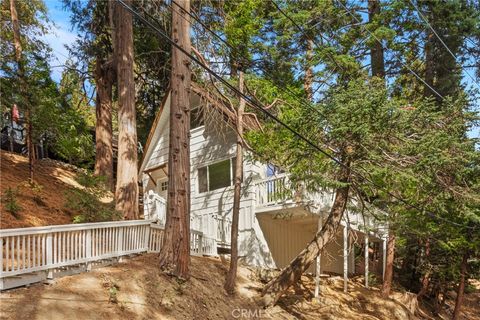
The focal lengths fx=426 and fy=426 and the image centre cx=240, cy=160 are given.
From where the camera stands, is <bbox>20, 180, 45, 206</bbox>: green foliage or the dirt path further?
<bbox>20, 180, 45, 206</bbox>: green foliage

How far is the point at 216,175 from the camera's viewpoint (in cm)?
1595

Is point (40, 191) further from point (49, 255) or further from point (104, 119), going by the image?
point (49, 255)

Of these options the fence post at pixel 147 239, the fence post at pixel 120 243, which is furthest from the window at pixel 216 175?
the fence post at pixel 120 243

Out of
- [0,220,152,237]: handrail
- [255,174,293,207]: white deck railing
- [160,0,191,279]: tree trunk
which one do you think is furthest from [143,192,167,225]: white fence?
[160,0,191,279]: tree trunk

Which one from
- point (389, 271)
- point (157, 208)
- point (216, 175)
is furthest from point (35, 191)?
point (389, 271)

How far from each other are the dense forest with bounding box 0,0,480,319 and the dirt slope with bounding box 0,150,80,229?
1.13m

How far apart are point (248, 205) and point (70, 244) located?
7.60m

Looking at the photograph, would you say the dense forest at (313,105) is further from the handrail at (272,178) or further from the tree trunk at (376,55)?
the handrail at (272,178)

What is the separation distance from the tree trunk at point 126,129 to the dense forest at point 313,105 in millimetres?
40

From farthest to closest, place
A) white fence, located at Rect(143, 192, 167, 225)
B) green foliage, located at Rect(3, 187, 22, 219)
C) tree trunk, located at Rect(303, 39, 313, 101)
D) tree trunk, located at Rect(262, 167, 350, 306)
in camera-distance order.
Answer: tree trunk, located at Rect(303, 39, 313, 101), white fence, located at Rect(143, 192, 167, 225), green foliage, located at Rect(3, 187, 22, 219), tree trunk, located at Rect(262, 167, 350, 306)

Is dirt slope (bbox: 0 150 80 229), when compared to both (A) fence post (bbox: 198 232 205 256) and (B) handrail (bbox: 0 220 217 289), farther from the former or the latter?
(A) fence post (bbox: 198 232 205 256)

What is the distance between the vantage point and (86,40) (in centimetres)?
2086

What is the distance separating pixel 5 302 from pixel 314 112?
7.34m

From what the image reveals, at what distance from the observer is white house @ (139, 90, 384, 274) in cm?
1338
